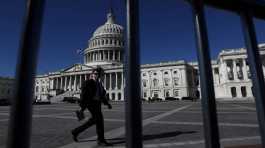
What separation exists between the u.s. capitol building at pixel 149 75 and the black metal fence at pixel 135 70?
71.7 m

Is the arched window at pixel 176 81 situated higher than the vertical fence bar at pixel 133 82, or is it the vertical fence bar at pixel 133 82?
the arched window at pixel 176 81

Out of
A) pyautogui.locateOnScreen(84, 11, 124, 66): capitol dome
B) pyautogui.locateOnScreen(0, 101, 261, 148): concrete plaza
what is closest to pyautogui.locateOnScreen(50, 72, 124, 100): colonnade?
pyautogui.locateOnScreen(84, 11, 124, 66): capitol dome

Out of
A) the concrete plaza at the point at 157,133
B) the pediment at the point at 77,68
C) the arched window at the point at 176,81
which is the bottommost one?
the concrete plaza at the point at 157,133

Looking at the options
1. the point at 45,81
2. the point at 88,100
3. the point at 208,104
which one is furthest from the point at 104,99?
the point at 45,81

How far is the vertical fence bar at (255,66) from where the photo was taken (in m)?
1.35

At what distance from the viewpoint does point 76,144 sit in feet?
14.2

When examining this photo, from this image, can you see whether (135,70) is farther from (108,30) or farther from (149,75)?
(108,30)

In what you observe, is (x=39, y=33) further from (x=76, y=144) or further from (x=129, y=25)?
(x=76, y=144)

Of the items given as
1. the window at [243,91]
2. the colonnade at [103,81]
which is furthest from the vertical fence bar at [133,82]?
the colonnade at [103,81]

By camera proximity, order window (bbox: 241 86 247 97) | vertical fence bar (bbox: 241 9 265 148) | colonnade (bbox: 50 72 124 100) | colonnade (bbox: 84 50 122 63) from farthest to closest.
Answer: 1. colonnade (bbox: 84 50 122 63)
2. colonnade (bbox: 50 72 124 100)
3. window (bbox: 241 86 247 97)
4. vertical fence bar (bbox: 241 9 265 148)

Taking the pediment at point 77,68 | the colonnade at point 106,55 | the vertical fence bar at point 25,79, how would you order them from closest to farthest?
the vertical fence bar at point 25,79
the pediment at point 77,68
the colonnade at point 106,55

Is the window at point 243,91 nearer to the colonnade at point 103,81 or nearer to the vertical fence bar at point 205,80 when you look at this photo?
the colonnade at point 103,81

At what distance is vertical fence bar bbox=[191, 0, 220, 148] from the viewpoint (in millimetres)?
1190

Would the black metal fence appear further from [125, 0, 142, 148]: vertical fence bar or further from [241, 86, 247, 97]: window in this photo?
[241, 86, 247, 97]: window
